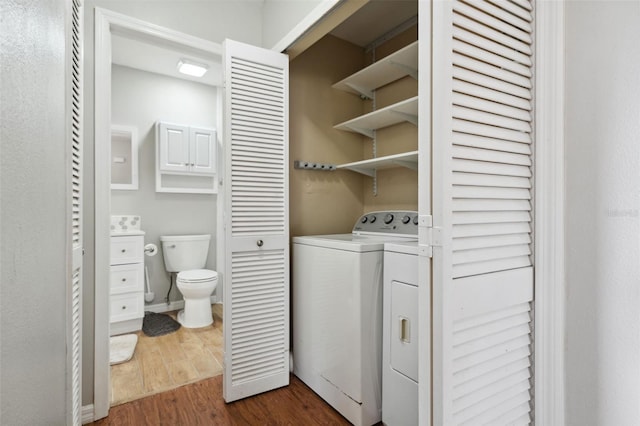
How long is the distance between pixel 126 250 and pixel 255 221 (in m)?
1.72

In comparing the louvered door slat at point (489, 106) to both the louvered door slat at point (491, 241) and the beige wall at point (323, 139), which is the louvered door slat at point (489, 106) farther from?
the beige wall at point (323, 139)

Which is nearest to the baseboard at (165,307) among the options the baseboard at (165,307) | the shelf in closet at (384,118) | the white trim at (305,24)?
the baseboard at (165,307)

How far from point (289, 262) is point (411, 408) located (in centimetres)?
108

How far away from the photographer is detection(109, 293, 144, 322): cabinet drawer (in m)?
2.78

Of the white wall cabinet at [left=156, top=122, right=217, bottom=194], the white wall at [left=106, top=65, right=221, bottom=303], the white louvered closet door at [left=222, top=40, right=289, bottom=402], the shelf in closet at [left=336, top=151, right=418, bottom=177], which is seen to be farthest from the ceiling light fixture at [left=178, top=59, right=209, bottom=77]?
the shelf in closet at [left=336, top=151, right=418, bottom=177]

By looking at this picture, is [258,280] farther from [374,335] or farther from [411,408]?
[411,408]

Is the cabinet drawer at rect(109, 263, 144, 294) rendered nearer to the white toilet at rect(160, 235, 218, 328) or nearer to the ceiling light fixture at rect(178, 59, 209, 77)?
the white toilet at rect(160, 235, 218, 328)

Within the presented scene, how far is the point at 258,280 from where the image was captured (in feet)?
6.24

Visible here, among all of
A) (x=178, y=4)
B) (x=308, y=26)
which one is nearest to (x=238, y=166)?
(x=308, y=26)

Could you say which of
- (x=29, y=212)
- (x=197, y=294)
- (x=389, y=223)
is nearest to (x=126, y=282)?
(x=197, y=294)

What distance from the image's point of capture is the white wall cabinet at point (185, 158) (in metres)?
3.33

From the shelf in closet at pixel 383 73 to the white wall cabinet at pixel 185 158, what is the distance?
185cm

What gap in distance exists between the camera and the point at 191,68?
322 cm

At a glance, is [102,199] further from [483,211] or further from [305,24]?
[483,211]
